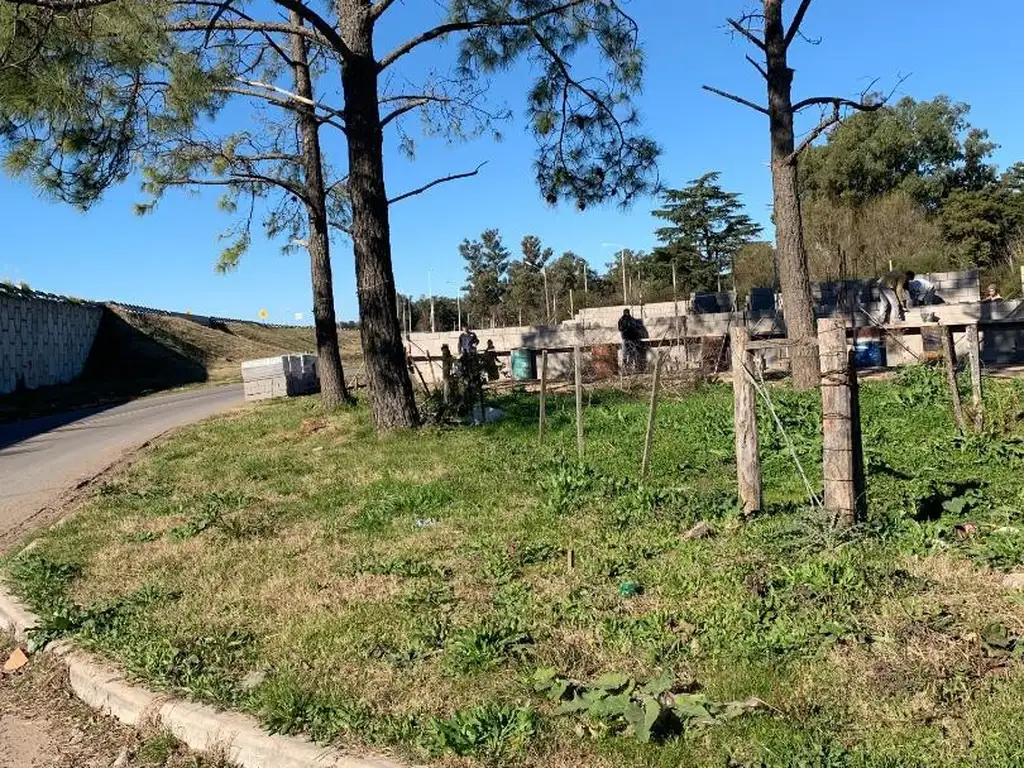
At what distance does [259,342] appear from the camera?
46.5 metres

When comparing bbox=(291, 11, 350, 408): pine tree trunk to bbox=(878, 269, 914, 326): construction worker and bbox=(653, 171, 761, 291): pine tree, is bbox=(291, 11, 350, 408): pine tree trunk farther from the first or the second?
bbox=(653, 171, 761, 291): pine tree

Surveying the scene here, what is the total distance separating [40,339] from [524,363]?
54.9ft

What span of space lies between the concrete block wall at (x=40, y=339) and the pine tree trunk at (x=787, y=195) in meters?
20.7

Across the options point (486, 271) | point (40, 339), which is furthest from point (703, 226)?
point (40, 339)

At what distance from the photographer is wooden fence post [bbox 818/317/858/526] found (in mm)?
4945

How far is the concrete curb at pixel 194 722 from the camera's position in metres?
3.26

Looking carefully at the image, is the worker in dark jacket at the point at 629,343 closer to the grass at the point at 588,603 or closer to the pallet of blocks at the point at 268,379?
the pallet of blocks at the point at 268,379

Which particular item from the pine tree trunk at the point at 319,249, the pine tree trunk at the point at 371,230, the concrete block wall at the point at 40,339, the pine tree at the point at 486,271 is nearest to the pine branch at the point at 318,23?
the pine tree trunk at the point at 371,230

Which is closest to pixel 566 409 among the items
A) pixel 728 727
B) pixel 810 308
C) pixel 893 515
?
pixel 810 308

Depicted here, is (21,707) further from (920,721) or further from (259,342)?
(259,342)

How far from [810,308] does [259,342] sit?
38846 mm

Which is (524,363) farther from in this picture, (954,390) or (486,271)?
(486,271)

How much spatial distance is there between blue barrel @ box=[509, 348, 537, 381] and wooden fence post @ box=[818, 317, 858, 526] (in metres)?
13.6

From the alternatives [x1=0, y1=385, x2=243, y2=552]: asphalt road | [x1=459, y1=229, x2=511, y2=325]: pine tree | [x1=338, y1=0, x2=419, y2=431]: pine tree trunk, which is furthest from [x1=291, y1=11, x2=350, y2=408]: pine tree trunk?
[x1=459, y1=229, x2=511, y2=325]: pine tree
